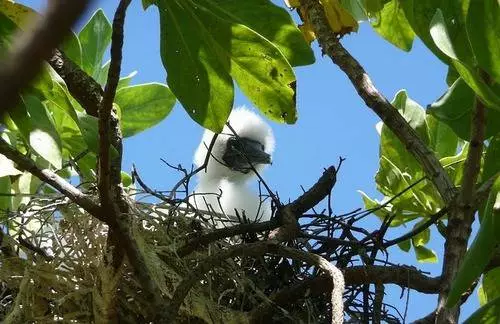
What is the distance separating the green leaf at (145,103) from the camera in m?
1.68

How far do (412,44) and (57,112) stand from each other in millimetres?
777

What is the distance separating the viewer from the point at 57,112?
63.3 inches

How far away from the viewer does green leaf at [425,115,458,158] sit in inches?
58.1

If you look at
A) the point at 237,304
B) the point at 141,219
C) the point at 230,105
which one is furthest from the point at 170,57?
the point at 237,304

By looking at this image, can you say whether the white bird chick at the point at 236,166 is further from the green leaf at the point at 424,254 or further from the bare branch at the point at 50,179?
the bare branch at the point at 50,179

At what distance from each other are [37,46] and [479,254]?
684mm

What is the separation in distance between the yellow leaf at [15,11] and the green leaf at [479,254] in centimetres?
69

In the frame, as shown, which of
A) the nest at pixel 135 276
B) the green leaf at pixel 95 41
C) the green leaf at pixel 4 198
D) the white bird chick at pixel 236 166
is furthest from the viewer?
the white bird chick at pixel 236 166

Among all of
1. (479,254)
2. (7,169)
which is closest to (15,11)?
(7,169)

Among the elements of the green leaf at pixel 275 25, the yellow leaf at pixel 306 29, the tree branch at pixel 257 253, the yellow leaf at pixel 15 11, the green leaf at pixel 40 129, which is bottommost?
the tree branch at pixel 257 253

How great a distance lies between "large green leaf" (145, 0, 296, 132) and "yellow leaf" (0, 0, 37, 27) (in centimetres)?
23

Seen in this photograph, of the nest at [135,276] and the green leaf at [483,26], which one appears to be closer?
the green leaf at [483,26]

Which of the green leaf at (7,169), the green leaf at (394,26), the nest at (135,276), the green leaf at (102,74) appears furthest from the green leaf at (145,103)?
the green leaf at (394,26)

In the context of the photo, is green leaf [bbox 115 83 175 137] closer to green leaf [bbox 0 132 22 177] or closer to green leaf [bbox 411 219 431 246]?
green leaf [bbox 0 132 22 177]
